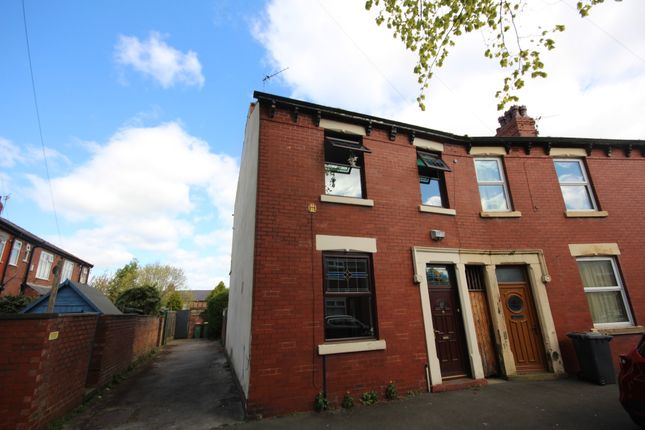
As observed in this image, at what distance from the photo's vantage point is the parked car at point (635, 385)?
4012mm

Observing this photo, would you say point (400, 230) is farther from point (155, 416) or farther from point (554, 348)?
point (155, 416)

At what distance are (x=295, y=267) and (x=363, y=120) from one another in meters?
4.22

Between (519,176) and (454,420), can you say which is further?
(519,176)

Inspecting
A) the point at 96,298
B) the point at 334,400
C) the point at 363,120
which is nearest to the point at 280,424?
Result: the point at 334,400

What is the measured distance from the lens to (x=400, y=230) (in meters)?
7.17

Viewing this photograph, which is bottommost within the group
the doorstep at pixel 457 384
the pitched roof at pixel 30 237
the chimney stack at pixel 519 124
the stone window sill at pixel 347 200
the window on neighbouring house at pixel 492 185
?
the doorstep at pixel 457 384

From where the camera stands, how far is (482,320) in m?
7.44

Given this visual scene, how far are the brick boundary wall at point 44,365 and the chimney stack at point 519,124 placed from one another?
1312 cm

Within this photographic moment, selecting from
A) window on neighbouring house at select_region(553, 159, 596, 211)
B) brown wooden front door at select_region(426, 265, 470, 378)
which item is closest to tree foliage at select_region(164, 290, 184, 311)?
brown wooden front door at select_region(426, 265, 470, 378)

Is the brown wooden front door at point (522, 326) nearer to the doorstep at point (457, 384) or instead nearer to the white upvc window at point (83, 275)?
the doorstep at point (457, 384)

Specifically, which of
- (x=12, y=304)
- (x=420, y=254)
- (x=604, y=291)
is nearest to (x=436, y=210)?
(x=420, y=254)

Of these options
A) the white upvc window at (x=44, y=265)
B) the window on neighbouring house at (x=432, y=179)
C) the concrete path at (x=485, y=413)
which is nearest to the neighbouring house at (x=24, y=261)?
the white upvc window at (x=44, y=265)

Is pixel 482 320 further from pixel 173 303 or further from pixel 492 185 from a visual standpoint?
pixel 173 303

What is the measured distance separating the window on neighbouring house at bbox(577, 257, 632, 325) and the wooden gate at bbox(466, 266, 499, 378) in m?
3.04
